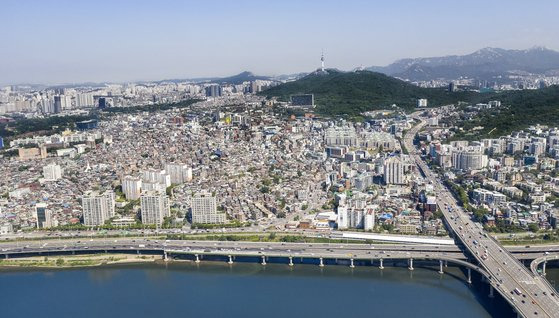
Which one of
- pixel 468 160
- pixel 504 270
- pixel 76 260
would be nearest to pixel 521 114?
pixel 468 160

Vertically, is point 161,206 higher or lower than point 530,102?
lower

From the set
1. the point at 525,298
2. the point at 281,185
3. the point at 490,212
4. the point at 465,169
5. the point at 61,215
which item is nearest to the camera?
the point at 525,298

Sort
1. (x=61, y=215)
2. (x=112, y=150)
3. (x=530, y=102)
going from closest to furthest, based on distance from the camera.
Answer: (x=61, y=215)
(x=112, y=150)
(x=530, y=102)

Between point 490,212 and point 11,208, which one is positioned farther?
point 11,208

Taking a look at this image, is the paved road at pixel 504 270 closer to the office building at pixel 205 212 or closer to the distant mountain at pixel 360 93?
the office building at pixel 205 212

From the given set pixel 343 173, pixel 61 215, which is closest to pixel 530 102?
pixel 343 173

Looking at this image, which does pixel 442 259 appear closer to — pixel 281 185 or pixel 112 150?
pixel 281 185

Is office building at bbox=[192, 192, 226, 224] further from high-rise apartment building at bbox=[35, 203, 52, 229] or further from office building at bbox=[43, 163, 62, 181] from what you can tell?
office building at bbox=[43, 163, 62, 181]
